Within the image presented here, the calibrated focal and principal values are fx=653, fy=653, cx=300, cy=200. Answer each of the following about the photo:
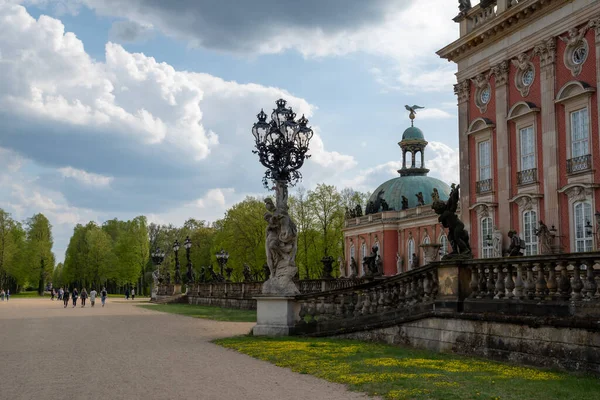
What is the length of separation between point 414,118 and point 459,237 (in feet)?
196

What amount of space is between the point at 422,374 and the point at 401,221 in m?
51.7

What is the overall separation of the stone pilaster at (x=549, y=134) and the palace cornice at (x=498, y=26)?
57.1 inches

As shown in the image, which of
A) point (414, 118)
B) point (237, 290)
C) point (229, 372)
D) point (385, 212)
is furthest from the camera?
point (414, 118)

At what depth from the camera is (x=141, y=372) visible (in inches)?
453

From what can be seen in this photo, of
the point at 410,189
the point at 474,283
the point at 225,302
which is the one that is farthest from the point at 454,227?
the point at 410,189

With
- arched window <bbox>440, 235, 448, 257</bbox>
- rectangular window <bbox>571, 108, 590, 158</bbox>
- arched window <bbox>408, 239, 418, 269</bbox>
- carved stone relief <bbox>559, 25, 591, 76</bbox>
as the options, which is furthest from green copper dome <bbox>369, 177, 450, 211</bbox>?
carved stone relief <bbox>559, 25, 591, 76</bbox>

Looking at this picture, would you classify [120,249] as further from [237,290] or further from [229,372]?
[229,372]

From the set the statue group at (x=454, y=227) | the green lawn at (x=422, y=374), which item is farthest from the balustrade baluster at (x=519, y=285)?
the statue group at (x=454, y=227)

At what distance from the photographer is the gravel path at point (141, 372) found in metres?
9.29

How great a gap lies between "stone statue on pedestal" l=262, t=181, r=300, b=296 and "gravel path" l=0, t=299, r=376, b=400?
2.55 m

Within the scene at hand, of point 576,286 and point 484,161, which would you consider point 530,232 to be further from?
point 576,286

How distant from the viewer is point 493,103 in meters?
31.1

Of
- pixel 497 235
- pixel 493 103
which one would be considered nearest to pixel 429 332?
pixel 497 235

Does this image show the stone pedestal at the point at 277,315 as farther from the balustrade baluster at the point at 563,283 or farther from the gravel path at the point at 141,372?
the balustrade baluster at the point at 563,283
